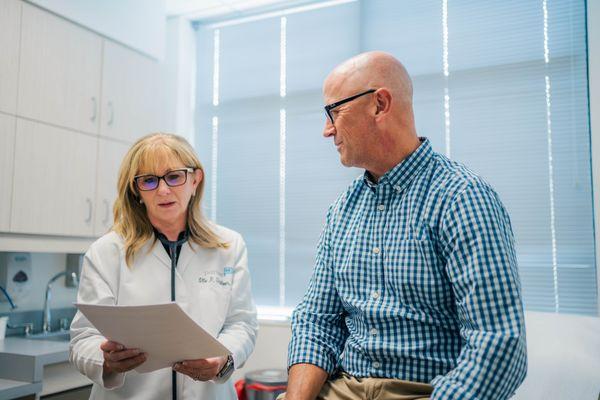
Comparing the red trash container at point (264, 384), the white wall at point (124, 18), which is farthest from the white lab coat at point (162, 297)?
the white wall at point (124, 18)

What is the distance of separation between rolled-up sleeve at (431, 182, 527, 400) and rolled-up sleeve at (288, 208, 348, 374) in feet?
→ 1.19

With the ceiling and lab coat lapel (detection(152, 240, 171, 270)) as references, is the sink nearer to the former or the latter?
lab coat lapel (detection(152, 240, 171, 270))

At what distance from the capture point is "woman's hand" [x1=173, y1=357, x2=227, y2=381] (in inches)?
57.3

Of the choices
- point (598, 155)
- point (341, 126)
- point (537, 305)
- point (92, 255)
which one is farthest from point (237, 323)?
point (598, 155)

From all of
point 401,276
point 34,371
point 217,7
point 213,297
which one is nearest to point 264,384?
point 34,371

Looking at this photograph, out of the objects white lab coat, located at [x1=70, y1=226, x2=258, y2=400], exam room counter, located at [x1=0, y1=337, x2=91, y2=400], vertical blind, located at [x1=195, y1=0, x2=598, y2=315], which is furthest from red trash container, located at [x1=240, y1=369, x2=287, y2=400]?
white lab coat, located at [x1=70, y1=226, x2=258, y2=400]

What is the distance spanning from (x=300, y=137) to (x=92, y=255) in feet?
6.49

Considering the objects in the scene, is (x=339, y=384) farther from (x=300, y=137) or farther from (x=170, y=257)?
(x=300, y=137)

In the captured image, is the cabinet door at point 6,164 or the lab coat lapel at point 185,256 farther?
the cabinet door at point 6,164

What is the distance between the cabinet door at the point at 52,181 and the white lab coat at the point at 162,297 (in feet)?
3.43

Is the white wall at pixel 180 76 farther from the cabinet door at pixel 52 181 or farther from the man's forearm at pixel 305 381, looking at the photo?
the man's forearm at pixel 305 381

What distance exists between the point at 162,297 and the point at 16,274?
5.32 ft

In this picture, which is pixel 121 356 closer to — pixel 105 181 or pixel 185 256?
pixel 185 256

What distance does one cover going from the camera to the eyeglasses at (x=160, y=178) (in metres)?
1.68
